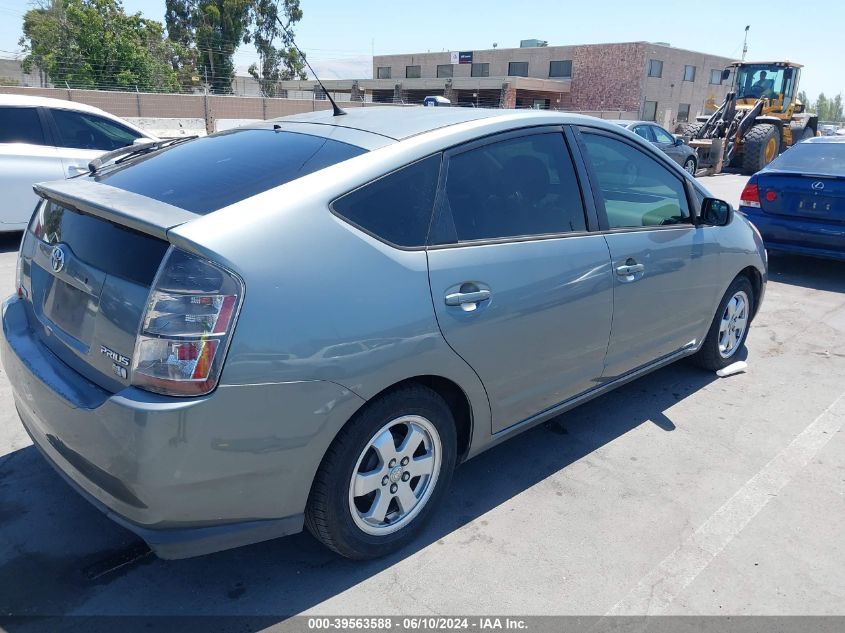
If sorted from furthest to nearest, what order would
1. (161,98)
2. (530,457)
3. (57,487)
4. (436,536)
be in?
1. (161,98)
2. (530,457)
3. (57,487)
4. (436,536)

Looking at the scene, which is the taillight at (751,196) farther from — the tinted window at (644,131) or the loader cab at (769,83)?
the loader cab at (769,83)

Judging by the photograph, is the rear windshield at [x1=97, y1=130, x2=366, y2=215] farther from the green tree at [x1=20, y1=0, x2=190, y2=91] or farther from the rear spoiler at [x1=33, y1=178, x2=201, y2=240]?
the green tree at [x1=20, y1=0, x2=190, y2=91]

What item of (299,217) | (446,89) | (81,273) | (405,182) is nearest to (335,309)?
(299,217)

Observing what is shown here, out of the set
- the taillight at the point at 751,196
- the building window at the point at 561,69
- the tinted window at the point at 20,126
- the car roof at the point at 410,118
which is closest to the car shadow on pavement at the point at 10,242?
the tinted window at the point at 20,126

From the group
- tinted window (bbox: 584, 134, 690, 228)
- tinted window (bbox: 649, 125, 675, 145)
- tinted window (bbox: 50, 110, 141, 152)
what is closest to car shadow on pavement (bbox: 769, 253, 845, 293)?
tinted window (bbox: 584, 134, 690, 228)

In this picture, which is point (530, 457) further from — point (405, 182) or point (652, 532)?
point (405, 182)

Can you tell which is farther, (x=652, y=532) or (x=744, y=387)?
(x=744, y=387)

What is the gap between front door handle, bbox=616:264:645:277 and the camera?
3.41 m

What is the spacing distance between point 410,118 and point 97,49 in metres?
35.5

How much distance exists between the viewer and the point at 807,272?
805 cm

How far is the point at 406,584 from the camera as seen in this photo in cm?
263

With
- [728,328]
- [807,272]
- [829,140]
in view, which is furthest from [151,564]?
[829,140]

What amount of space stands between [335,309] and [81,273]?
0.95 metres

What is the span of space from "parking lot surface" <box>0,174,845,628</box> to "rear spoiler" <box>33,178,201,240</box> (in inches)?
53.7
